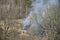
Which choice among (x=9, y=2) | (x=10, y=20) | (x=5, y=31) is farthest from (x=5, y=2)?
(x=5, y=31)

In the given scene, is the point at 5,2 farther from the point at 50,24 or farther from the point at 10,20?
→ the point at 50,24

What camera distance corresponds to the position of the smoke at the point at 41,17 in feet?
6.66

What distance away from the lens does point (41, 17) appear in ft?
6.82

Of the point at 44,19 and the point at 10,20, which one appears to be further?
the point at 10,20

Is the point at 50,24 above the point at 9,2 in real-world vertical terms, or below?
below

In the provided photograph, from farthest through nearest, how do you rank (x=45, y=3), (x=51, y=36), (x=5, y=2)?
(x=5, y=2)
(x=45, y=3)
(x=51, y=36)

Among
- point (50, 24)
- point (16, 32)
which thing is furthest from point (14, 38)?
point (50, 24)

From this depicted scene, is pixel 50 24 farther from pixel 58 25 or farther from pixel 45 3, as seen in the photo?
pixel 45 3

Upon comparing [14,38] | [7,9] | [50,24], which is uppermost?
[7,9]

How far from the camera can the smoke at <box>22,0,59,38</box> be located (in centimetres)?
203

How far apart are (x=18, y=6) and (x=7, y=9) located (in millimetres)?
142

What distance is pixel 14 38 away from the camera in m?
2.01

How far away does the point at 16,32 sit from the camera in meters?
2.07

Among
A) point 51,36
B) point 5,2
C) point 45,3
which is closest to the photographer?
point 51,36
